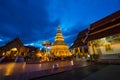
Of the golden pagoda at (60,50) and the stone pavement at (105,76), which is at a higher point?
→ the golden pagoda at (60,50)

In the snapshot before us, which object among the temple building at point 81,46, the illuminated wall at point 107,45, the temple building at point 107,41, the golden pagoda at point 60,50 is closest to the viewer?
the temple building at point 107,41

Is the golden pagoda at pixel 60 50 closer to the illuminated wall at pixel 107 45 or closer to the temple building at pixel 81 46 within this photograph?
the temple building at pixel 81 46

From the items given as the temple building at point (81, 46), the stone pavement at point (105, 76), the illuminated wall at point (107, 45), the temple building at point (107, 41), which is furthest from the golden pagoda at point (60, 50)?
the stone pavement at point (105, 76)

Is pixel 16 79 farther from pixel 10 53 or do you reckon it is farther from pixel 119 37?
pixel 10 53

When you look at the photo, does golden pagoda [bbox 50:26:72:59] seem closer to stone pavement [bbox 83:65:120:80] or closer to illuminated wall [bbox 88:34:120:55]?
illuminated wall [bbox 88:34:120:55]

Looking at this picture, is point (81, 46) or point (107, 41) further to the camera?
point (81, 46)

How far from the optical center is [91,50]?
53.0ft

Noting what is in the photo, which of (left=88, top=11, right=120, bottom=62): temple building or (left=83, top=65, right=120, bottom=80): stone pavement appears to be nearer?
(left=83, top=65, right=120, bottom=80): stone pavement

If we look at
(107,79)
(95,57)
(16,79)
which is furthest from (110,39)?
(16,79)

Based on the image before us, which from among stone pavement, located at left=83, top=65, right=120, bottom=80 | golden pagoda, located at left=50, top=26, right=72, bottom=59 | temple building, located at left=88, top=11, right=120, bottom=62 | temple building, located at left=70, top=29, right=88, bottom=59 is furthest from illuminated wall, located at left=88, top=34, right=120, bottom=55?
golden pagoda, located at left=50, top=26, right=72, bottom=59

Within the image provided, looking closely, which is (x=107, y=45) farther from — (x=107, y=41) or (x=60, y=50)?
(x=60, y=50)

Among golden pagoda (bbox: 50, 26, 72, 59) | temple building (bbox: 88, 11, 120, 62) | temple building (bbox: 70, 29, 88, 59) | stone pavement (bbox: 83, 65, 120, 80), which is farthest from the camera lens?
golden pagoda (bbox: 50, 26, 72, 59)

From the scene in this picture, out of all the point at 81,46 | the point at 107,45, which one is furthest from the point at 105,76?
the point at 81,46

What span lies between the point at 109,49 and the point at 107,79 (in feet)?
34.4
